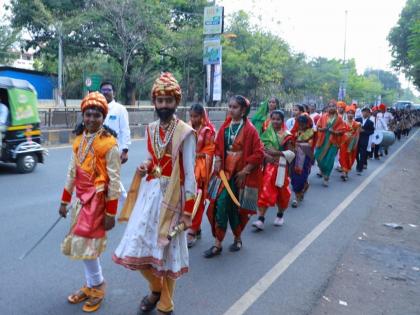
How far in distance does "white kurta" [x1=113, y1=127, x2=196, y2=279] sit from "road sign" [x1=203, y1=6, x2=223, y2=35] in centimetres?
2206

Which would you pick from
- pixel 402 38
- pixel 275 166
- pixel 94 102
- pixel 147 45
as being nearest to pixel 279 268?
pixel 275 166

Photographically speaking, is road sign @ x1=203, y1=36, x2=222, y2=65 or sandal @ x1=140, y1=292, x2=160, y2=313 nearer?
sandal @ x1=140, y1=292, x2=160, y2=313

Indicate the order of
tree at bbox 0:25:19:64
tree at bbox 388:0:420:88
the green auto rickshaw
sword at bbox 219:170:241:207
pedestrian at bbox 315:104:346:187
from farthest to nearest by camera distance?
1. tree at bbox 388:0:420:88
2. tree at bbox 0:25:19:64
3. pedestrian at bbox 315:104:346:187
4. the green auto rickshaw
5. sword at bbox 219:170:241:207

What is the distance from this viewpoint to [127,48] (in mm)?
23062

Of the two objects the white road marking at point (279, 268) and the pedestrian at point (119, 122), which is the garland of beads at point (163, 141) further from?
the pedestrian at point (119, 122)

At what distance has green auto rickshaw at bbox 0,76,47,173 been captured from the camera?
9.04 meters

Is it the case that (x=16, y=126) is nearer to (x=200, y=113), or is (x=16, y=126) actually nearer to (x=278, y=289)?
(x=200, y=113)

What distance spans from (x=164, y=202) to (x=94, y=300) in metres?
1.08

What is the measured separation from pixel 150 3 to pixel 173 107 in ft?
67.2

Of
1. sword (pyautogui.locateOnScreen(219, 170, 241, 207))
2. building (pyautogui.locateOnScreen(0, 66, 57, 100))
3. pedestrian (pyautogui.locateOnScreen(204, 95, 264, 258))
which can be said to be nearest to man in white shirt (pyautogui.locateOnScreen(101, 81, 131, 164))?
pedestrian (pyautogui.locateOnScreen(204, 95, 264, 258))

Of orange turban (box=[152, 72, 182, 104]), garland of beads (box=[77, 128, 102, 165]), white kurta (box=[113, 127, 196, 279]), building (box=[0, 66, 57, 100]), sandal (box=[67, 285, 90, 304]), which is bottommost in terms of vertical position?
sandal (box=[67, 285, 90, 304])

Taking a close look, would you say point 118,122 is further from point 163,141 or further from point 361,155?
point 361,155

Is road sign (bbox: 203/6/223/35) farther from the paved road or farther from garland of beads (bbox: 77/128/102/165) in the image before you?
garland of beads (bbox: 77/128/102/165)

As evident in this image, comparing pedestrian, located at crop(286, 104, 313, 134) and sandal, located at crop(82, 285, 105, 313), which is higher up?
pedestrian, located at crop(286, 104, 313, 134)
